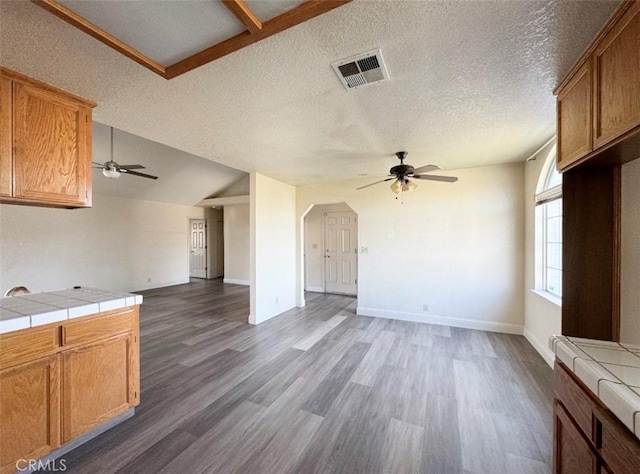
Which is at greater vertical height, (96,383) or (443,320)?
(96,383)

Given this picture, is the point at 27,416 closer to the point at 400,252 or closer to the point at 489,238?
the point at 400,252

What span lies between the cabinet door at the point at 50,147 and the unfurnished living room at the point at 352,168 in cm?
1

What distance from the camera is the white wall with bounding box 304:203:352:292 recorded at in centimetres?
719

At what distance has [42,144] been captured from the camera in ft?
6.16

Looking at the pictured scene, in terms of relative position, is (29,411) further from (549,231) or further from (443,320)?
(549,231)

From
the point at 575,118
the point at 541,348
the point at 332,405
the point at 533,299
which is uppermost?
the point at 575,118

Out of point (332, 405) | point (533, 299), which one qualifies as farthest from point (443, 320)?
point (332, 405)

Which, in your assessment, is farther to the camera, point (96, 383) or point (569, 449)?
point (96, 383)

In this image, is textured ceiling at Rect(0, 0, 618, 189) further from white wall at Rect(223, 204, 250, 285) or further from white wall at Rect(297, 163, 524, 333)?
white wall at Rect(223, 204, 250, 285)

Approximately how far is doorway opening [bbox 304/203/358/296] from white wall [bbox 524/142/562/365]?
3.56m

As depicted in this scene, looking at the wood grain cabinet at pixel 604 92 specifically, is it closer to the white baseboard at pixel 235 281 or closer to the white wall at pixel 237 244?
the white wall at pixel 237 244

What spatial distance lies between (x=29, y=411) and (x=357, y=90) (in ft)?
9.74

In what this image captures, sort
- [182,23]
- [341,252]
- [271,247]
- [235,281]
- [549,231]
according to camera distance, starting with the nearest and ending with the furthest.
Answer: [182,23]
[549,231]
[271,247]
[341,252]
[235,281]

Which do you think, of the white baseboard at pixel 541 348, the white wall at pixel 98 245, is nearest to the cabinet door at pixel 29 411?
the white baseboard at pixel 541 348
